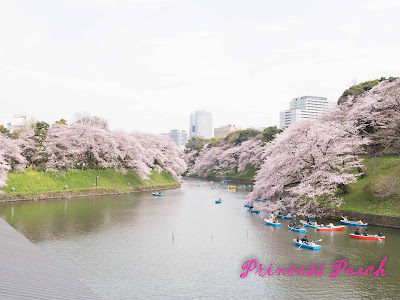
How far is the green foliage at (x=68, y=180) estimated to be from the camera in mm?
51094

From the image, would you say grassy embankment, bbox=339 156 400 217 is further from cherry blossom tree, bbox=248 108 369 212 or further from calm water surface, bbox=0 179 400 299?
calm water surface, bbox=0 179 400 299

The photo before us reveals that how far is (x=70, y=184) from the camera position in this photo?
57.6 metres

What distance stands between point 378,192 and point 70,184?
47148 mm

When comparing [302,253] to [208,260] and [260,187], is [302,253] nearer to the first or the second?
[208,260]

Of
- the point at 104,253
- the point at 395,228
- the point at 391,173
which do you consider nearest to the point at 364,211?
the point at 395,228

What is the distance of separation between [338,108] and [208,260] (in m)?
40.9

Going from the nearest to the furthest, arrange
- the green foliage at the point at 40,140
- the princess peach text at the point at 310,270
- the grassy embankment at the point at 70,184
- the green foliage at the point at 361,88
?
the princess peach text at the point at 310,270 < the grassy embankment at the point at 70,184 < the green foliage at the point at 40,140 < the green foliage at the point at 361,88

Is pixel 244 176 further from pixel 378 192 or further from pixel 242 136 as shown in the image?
pixel 378 192

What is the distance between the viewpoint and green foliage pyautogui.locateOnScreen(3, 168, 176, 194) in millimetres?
51094

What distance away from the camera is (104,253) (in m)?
25.7

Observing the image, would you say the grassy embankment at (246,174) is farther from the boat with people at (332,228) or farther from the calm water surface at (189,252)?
the boat with people at (332,228)

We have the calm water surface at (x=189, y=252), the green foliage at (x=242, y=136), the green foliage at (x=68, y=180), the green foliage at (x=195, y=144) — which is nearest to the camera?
the calm water surface at (x=189, y=252)

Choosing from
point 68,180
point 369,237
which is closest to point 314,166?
point 369,237

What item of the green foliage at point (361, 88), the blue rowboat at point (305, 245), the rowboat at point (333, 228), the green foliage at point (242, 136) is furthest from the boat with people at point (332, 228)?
the green foliage at point (242, 136)
